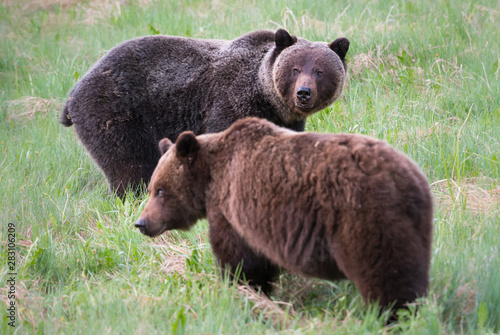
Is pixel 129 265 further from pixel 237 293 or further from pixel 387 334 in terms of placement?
pixel 387 334

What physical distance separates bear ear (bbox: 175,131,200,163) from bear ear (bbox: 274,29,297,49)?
9.98 feet

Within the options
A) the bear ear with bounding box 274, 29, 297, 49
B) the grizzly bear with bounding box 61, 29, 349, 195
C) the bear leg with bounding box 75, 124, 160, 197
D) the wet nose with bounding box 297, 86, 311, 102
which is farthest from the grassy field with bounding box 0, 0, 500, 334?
the bear ear with bounding box 274, 29, 297, 49

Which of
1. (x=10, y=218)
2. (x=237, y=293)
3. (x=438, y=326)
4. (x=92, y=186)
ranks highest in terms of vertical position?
(x=438, y=326)

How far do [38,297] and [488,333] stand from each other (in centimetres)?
326

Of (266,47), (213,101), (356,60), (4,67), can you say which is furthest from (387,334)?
(4,67)

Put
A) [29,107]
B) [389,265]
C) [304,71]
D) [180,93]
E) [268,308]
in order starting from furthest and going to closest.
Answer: [29,107], [180,93], [304,71], [268,308], [389,265]

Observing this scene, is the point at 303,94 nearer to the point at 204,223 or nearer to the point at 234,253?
the point at 204,223

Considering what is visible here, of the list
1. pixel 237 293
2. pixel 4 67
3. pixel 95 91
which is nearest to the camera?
pixel 237 293

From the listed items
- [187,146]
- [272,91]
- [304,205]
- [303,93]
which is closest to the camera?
[304,205]

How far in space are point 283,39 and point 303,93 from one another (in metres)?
0.82

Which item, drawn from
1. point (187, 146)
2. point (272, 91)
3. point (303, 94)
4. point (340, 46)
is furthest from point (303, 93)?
point (187, 146)

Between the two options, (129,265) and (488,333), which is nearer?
(488,333)

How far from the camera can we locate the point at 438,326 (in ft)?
11.1

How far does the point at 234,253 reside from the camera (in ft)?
13.7
